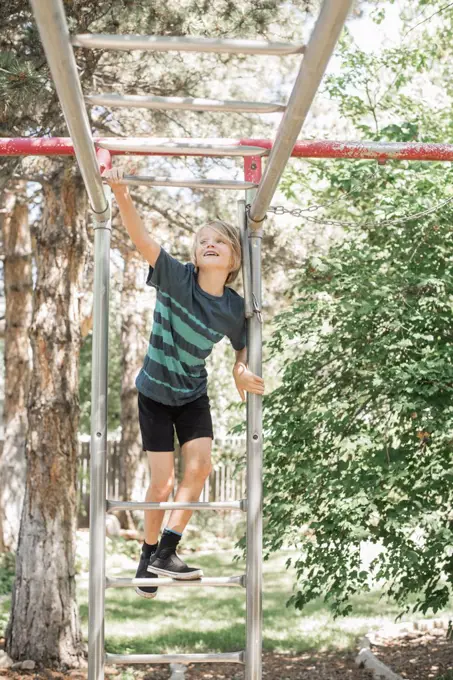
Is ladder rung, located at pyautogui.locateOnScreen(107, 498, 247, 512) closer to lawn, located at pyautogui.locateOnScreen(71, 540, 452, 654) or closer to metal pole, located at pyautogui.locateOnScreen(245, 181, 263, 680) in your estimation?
metal pole, located at pyautogui.locateOnScreen(245, 181, 263, 680)

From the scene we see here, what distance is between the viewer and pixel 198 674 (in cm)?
662

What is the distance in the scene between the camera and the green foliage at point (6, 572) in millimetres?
9062

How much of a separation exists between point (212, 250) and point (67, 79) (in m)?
1.24

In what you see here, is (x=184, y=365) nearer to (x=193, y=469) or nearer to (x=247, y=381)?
(x=247, y=381)

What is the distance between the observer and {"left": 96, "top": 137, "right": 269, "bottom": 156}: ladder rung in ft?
9.84

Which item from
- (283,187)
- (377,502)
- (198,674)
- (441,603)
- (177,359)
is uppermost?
(283,187)

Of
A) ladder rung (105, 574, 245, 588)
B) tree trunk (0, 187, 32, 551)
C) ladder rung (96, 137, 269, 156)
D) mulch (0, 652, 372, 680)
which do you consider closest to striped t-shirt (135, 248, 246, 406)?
ladder rung (96, 137, 269, 156)

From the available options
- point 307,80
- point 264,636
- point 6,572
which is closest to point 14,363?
point 6,572

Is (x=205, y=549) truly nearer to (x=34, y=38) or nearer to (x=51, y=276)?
(x=51, y=276)

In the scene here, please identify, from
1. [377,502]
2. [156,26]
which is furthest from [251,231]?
[156,26]

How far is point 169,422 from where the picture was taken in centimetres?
317

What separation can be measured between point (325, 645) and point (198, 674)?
1.10 m

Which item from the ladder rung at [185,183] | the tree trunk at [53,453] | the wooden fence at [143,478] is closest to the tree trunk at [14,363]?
the wooden fence at [143,478]

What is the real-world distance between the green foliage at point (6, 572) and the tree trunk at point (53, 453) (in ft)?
8.69
